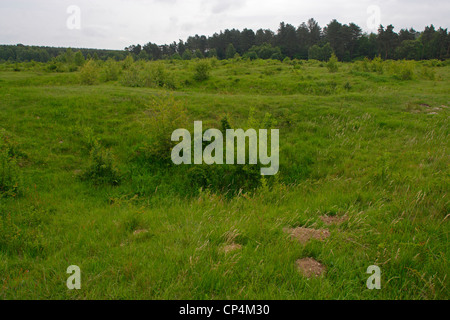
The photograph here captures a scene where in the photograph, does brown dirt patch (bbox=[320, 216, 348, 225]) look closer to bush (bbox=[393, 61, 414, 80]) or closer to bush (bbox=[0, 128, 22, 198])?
bush (bbox=[0, 128, 22, 198])

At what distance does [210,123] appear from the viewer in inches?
408

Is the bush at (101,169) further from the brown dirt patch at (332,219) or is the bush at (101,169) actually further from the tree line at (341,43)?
the tree line at (341,43)

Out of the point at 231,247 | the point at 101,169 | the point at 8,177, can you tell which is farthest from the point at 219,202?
the point at 8,177

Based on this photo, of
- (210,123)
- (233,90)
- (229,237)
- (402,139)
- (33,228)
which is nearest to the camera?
(229,237)

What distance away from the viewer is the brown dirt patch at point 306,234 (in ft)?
12.6

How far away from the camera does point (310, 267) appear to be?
3201 millimetres

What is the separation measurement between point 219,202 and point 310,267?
Answer: 2622mm

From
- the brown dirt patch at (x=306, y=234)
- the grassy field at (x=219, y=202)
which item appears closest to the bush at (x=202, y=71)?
the grassy field at (x=219, y=202)

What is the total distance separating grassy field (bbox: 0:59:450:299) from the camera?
9.53 ft

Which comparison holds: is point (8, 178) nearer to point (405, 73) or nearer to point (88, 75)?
point (88, 75)

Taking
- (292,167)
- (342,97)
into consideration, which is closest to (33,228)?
(292,167)

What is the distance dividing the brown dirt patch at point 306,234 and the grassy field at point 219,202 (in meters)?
0.08

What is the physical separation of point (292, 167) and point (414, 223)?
390 cm

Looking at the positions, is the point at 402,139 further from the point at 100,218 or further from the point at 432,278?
the point at 100,218
